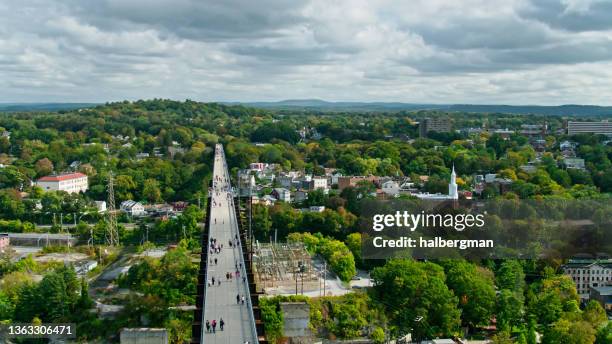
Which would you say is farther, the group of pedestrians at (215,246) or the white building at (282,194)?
the white building at (282,194)

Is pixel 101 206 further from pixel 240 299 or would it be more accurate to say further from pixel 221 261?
pixel 240 299

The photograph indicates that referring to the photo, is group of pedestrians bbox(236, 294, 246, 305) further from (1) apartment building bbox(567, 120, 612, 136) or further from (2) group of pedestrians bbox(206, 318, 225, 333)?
(1) apartment building bbox(567, 120, 612, 136)

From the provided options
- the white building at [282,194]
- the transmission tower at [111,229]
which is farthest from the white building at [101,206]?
the white building at [282,194]

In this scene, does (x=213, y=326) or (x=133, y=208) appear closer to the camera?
(x=213, y=326)

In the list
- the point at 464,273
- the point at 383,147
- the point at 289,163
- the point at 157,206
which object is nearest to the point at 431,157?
the point at 383,147

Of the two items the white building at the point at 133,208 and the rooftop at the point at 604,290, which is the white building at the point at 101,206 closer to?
the white building at the point at 133,208

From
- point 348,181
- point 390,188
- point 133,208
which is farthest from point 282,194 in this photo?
point 133,208

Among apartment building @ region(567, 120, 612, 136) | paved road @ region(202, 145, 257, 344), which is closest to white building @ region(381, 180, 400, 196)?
paved road @ region(202, 145, 257, 344)
